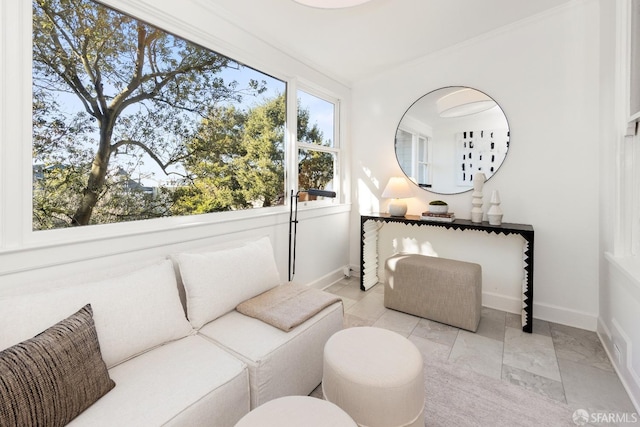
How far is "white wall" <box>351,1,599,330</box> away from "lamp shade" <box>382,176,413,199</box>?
21.3 inches

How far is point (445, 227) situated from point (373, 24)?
196 cm

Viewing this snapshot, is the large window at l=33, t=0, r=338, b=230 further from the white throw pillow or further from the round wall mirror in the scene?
the round wall mirror

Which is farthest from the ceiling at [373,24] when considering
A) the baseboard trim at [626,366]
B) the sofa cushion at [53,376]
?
the baseboard trim at [626,366]

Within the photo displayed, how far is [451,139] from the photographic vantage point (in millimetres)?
2996

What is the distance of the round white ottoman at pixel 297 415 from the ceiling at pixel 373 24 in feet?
8.32

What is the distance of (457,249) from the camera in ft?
9.89

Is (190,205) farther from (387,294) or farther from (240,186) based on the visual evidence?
(387,294)

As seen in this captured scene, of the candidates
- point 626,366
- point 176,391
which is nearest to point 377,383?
point 176,391

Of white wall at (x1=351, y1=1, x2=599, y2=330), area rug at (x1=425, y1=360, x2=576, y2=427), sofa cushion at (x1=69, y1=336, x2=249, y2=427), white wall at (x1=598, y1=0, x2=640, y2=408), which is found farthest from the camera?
white wall at (x1=351, y1=1, x2=599, y2=330)

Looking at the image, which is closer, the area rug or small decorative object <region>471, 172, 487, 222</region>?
the area rug

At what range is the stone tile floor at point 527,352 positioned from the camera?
1.66 metres

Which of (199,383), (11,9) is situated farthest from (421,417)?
(11,9)

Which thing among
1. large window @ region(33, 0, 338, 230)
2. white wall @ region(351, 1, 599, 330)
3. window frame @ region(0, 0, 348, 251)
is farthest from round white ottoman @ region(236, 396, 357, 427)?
white wall @ region(351, 1, 599, 330)

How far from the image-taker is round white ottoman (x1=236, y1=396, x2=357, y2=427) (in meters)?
0.96
